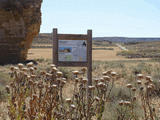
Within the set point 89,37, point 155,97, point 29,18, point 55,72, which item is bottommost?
point 155,97

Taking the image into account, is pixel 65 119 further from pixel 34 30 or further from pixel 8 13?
pixel 34 30

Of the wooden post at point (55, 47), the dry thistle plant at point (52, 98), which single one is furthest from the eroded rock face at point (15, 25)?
the dry thistle plant at point (52, 98)

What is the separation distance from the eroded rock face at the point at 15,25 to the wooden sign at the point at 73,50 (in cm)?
1096

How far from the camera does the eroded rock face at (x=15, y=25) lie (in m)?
18.8

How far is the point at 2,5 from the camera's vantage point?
18578 millimetres

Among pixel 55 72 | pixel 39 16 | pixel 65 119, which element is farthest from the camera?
pixel 39 16

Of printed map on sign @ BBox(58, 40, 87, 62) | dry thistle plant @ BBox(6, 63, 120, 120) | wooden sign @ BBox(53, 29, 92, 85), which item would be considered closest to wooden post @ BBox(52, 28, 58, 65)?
wooden sign @ BBox(53, 29, 92, 85)

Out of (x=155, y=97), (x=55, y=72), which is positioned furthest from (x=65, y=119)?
(x=155, y=97)

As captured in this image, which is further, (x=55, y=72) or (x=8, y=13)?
(x=8, y=13)

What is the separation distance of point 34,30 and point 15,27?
189cm

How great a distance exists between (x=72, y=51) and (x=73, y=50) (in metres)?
0.04

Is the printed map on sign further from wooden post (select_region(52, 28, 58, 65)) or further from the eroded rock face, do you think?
the eroded rock face

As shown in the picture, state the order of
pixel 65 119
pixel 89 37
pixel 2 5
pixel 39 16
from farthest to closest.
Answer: pixel 39 16
pixel 2 5
pixel 89 37
pixel 65 119

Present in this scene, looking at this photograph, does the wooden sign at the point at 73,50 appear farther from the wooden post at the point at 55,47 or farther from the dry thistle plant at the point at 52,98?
the dry thistle plant at the point at 52,98
